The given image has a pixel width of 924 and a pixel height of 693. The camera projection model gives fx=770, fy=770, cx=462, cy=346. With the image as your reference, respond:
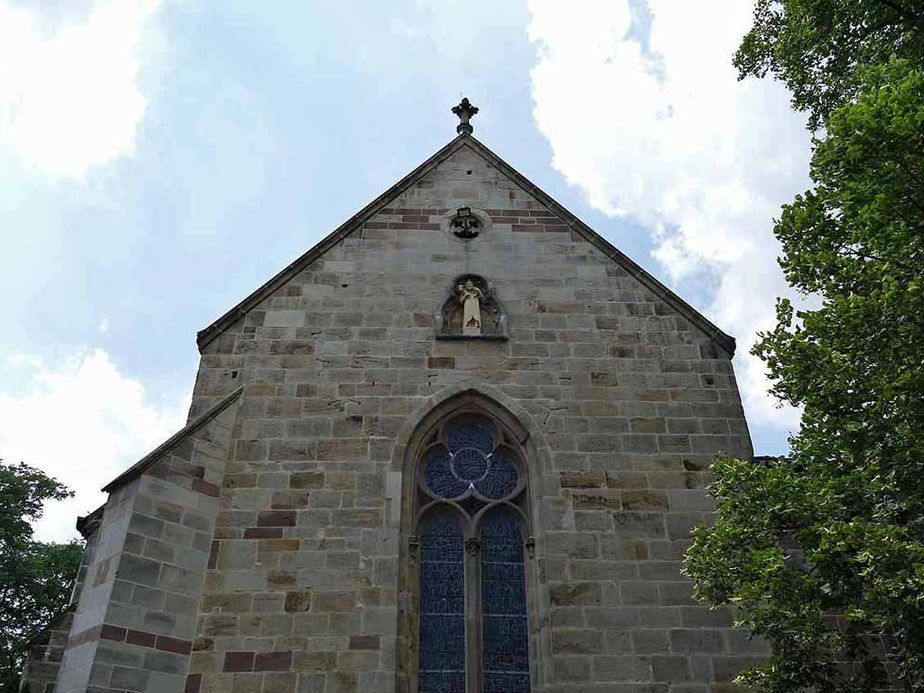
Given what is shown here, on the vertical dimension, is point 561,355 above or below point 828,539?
above

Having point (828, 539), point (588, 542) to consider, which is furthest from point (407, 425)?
point (828, 539)

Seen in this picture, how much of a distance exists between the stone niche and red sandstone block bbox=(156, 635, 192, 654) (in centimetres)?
459

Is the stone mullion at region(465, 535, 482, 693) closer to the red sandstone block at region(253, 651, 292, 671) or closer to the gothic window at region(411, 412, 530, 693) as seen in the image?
the gothic window at region(411, 412, 530, 693)

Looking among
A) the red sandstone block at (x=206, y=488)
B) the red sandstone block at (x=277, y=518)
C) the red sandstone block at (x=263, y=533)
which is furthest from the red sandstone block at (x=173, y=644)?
the red sandstone block at (x=206, y=488)

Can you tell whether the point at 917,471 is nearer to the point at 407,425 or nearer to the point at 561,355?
the point at 561,355

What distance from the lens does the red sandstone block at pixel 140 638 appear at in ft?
24.0

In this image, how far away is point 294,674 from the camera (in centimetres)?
760

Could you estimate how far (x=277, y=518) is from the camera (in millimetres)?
8539

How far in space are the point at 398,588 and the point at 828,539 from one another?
14.1 feet

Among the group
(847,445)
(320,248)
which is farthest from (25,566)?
(847,445)

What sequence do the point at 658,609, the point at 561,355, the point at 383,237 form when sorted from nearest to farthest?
the point at 658,609 → the point at 561,355 → the point at 383,237

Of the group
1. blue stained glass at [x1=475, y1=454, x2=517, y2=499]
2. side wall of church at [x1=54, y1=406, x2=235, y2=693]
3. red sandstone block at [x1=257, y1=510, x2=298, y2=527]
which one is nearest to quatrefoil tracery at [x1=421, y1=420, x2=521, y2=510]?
blue stained glass at [x1=475, y1=454, x2=517, y2=499]

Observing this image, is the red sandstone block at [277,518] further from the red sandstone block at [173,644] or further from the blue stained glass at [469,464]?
the blue stained glass at [469,464]

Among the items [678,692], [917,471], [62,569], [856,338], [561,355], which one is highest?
[62,569]
